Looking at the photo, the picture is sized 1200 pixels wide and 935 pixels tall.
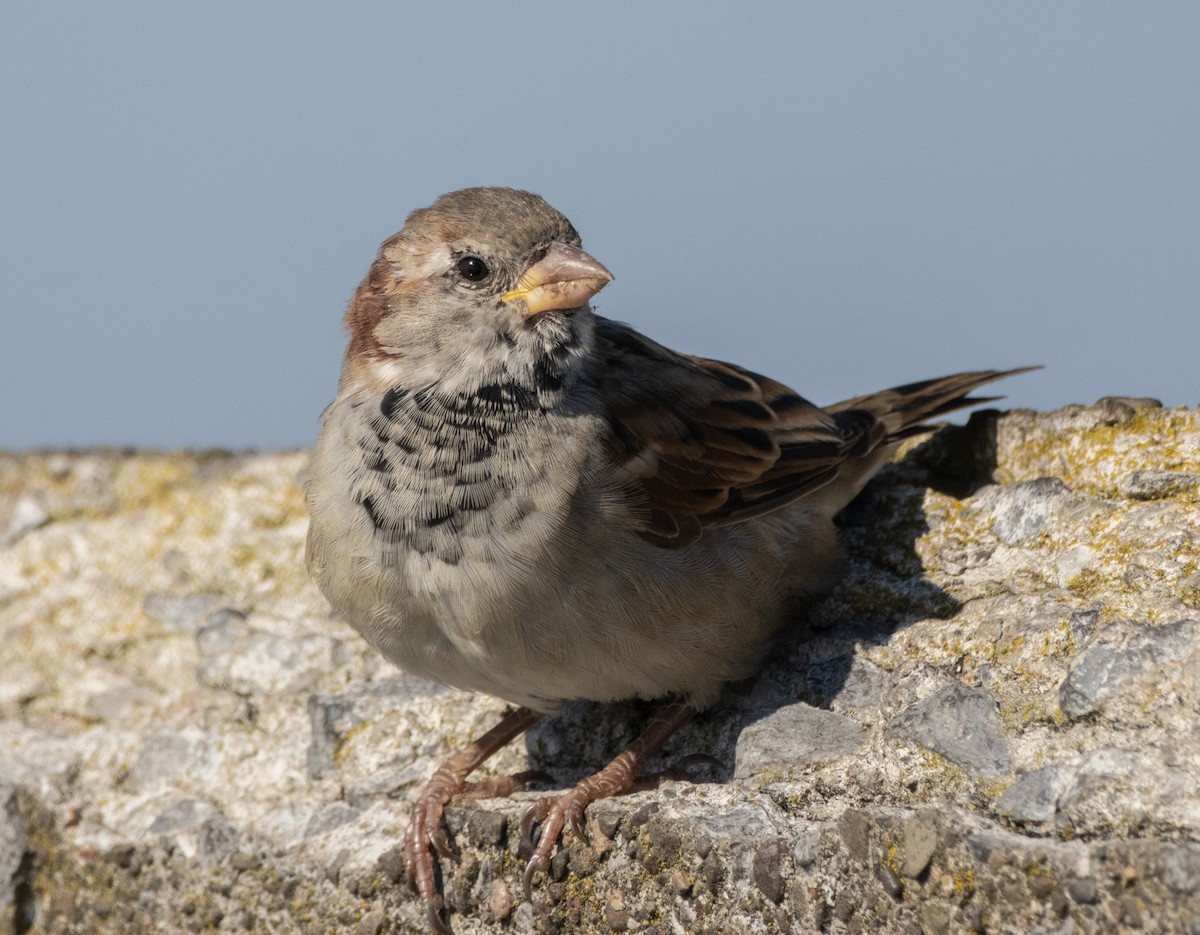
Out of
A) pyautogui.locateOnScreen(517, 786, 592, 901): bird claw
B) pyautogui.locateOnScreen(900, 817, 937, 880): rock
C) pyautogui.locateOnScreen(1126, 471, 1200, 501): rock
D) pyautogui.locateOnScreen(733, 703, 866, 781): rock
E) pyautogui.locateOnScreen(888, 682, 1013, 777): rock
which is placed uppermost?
pyautogui.locateOnScreen(1126, 471, 1200, 501): rock

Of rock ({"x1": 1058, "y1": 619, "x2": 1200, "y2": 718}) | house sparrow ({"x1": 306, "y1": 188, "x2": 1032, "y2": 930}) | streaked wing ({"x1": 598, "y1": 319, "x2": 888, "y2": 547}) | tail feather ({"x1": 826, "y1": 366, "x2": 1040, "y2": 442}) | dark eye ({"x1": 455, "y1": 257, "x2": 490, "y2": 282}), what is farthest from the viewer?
tail feather ({"x1": 826, "y1": 366, "x2": 1040, "y2": 442})

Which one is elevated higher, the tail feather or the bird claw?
the tail feather

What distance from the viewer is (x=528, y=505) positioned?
2924mm

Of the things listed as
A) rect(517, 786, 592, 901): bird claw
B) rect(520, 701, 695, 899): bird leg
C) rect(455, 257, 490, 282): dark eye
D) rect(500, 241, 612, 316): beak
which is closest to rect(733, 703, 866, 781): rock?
rect(520, 701, 695, 899): bird leg

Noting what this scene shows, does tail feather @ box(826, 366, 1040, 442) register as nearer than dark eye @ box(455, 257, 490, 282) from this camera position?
No

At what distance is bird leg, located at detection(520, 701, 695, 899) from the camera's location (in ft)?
9.87

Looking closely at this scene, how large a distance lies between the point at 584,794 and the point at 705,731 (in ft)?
1.41

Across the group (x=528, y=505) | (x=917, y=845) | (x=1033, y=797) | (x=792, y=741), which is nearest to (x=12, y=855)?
(x=528, y=505)

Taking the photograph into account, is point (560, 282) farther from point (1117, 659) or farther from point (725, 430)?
point (1117, 659)

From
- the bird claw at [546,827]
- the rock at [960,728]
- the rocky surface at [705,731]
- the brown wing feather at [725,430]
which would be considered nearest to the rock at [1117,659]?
the rocky surface at [705,731]

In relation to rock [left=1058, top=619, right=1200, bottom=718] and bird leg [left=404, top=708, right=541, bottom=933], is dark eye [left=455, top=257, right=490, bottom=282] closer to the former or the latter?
bird leg [left=404, top=708, right=541, bottom=933]

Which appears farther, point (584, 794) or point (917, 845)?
point (584, 794)

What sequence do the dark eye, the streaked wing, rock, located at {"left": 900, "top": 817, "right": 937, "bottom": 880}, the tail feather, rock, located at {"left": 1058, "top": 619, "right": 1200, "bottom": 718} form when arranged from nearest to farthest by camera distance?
rock, located at {"left": 900, "top": 817, "right": 937, "bottom": 880}, rock, located at {"left": 1058, "top": 619, "right": 1200, "bottom": 718}, the dark eye, the streaked wing, the tail feather

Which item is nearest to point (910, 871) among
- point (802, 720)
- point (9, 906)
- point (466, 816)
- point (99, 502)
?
point (802, 720)
